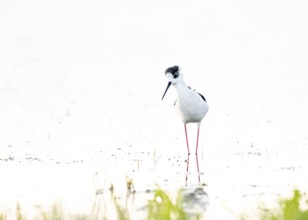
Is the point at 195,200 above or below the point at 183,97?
below

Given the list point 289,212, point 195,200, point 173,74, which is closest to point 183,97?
point 173,74

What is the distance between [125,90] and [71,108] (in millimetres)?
2505

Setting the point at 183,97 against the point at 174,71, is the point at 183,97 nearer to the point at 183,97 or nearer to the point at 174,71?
the point at 183,97

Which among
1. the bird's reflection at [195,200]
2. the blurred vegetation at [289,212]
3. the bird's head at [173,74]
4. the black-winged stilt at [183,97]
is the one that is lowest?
the blurred vegetation at [289,212]

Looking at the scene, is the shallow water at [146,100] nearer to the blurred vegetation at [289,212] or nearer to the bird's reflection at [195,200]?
the bird's reflection at [195,200]

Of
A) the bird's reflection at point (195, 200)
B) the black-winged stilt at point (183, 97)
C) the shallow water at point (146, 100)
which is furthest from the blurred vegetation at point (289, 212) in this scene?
the black-winged stilt at point (183, 97)

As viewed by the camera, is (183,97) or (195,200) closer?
(195,200)

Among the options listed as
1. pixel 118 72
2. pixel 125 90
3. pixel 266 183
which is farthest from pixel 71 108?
pixel 266 183

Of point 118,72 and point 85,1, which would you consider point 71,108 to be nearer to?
point 118,72

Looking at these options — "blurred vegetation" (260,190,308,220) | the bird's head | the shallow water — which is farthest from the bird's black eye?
"blurred vegetation" (260,190,308,220)

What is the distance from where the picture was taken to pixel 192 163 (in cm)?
1113

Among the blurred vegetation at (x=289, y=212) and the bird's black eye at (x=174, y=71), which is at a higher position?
the bird's black eye at (x=174, y=71)

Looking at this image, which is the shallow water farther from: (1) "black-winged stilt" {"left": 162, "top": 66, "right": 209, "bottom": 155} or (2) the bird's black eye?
(2) the bird's black eye

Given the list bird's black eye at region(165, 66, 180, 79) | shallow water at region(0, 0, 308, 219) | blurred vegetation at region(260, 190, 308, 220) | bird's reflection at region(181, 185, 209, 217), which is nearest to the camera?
blurred vegetation at region(260, 190, 308, 220)
